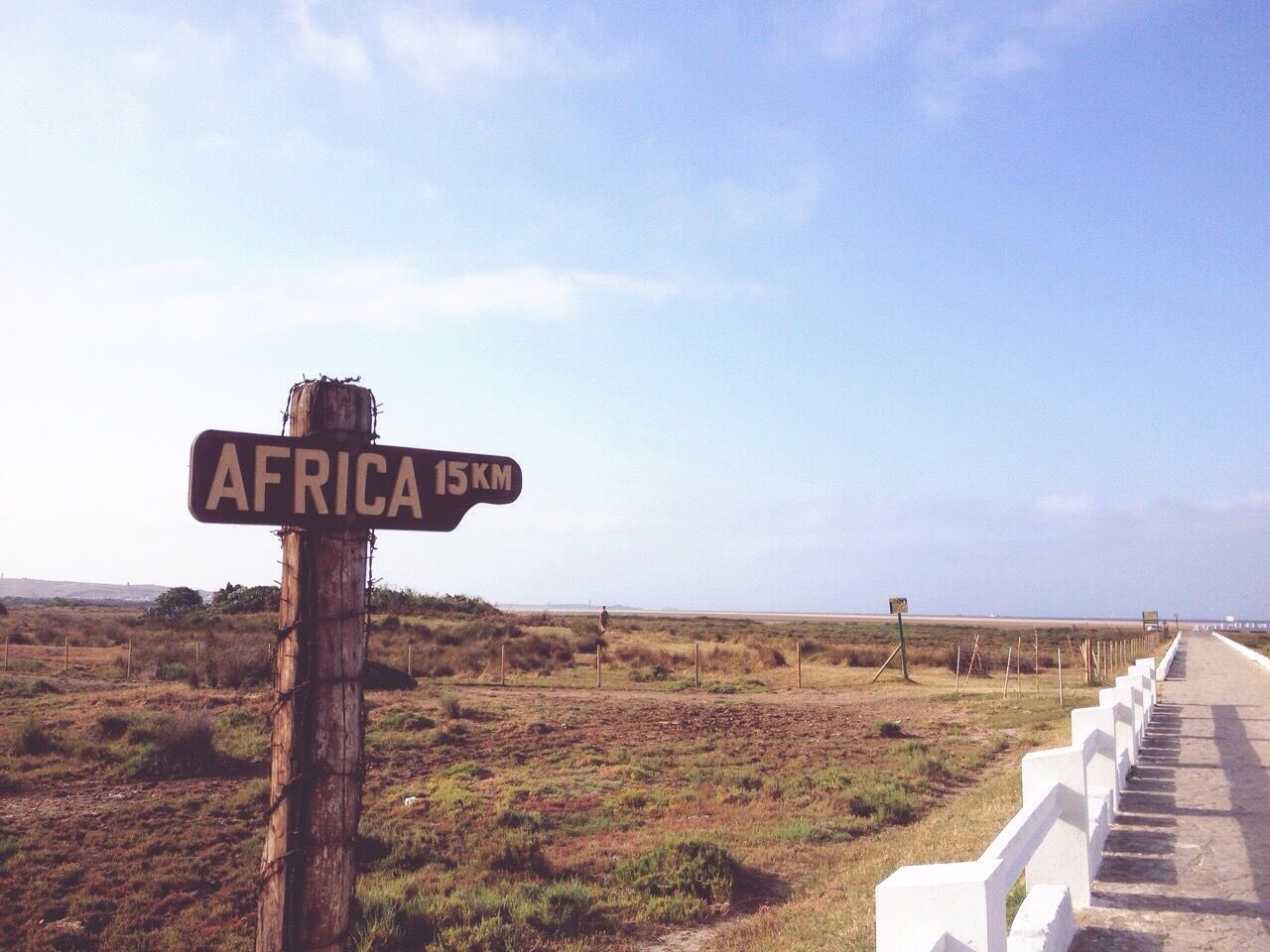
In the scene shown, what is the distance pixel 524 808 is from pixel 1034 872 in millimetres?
7873

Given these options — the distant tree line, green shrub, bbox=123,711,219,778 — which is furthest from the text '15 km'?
the distant tree line

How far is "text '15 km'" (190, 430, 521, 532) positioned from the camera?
10.3 ft

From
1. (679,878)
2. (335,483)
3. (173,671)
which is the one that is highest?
(335,483)

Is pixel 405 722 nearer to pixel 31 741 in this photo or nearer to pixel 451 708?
pixel 451 708

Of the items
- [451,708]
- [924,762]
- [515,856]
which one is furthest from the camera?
[451,708]

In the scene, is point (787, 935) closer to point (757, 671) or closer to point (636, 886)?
point (636, 886)

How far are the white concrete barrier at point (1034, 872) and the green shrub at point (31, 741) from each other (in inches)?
606

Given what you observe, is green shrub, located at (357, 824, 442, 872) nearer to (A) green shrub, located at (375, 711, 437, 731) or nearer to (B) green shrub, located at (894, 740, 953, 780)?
(B) green shrub, located at (894, 740, 953, 780)

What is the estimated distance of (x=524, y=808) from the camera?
12.2m

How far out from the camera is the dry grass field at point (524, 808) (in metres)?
7.98

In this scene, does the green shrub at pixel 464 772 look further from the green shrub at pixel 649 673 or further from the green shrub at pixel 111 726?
the green shrub at pixel 649 673

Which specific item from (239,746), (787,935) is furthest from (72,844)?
(787,935)

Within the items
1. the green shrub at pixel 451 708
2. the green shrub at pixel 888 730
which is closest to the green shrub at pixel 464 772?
the green shrub at pixel 451 708

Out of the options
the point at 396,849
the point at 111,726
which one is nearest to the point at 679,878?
the point at 396,849
